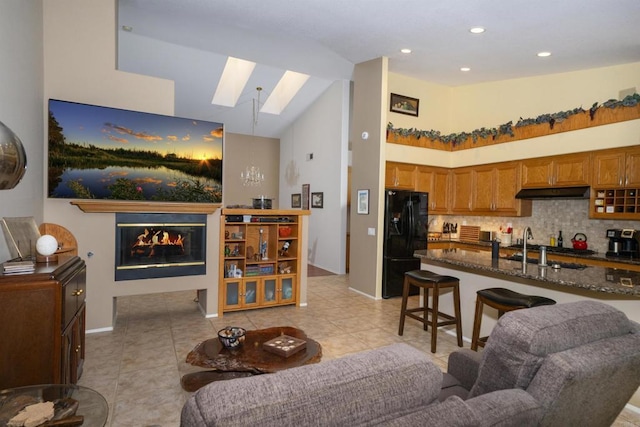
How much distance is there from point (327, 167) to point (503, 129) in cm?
355

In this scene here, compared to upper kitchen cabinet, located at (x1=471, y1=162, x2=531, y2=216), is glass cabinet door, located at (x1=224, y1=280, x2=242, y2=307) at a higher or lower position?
lower

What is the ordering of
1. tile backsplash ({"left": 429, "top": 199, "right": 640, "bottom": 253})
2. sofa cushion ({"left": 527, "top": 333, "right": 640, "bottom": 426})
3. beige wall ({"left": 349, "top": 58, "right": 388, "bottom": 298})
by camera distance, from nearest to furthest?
sofa cushion ({"left": 527, "top": 333, "right": 640, "bottom": 426}) < tile backsplash ({"left": 429, "top": 199, "right": 640, "bottom": 253}) < beige wall ({"left": 349, "top": 58, "right": 388, "bottom": 298})

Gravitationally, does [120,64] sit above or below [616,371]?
above

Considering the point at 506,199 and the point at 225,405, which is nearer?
the point at 225,405

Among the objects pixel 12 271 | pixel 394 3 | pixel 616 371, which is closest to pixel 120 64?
pixel 394 3

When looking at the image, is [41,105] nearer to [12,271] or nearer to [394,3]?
[12,271]

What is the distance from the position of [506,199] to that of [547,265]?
2627mm

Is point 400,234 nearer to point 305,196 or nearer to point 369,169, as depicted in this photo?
point 369,169

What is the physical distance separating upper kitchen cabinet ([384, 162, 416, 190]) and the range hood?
1616mm

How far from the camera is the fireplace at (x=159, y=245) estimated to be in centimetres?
395

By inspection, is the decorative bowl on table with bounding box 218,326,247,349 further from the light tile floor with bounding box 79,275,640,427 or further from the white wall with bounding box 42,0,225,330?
the white wall with bounding box 42,0,225,330

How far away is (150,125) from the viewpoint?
13.1ft

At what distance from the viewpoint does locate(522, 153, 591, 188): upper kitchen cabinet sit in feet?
15.2

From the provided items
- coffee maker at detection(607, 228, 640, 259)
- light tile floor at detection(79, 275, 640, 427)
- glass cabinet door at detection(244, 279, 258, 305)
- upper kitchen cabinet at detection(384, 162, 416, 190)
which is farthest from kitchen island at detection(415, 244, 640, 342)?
glass cabinet door at detection(244, 279, 258, 305)
